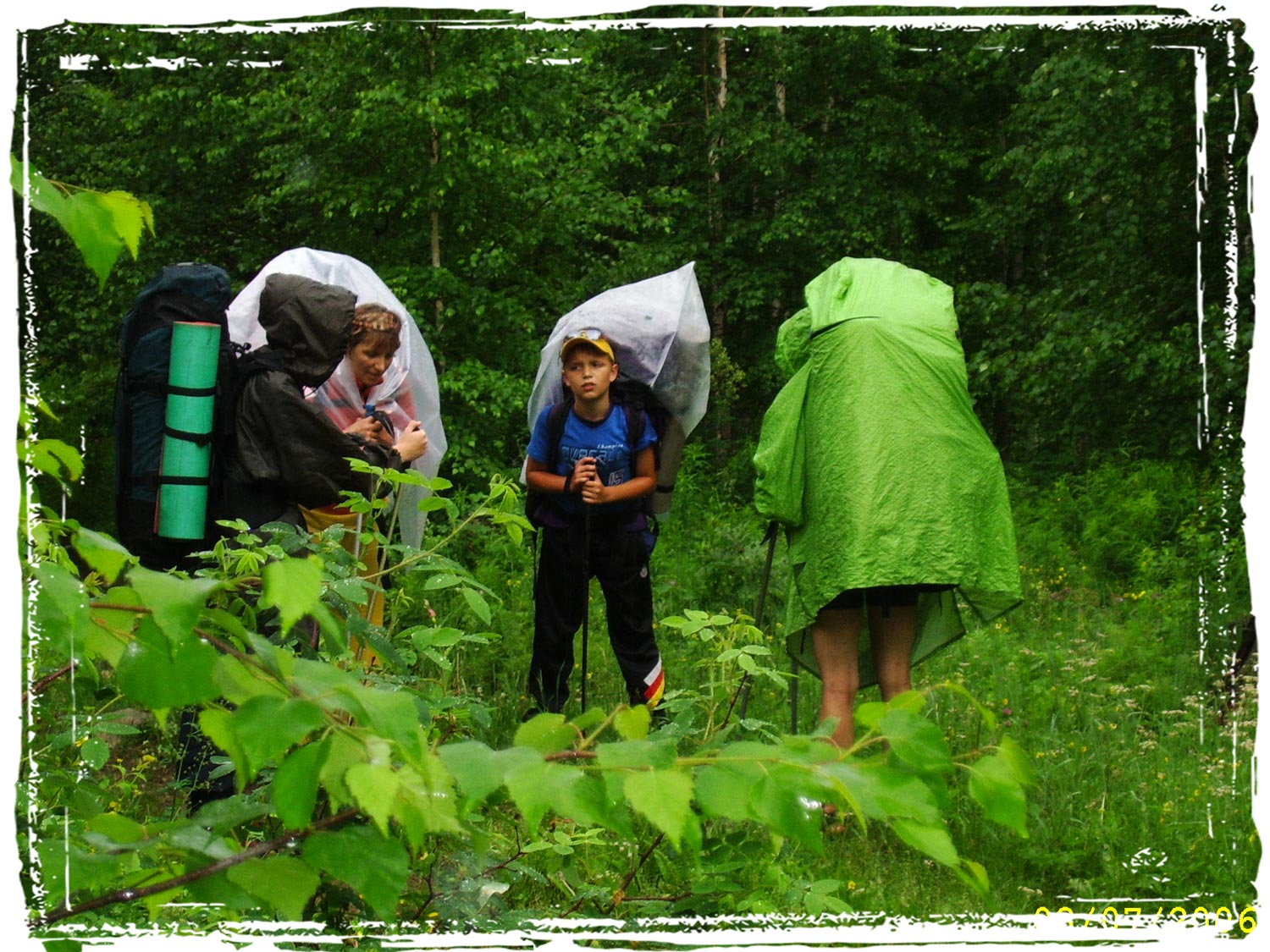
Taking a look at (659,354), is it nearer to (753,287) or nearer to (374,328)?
(374,328)


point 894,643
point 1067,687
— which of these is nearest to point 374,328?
point 894,643

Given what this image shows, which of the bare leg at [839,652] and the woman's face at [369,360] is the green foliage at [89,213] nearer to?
the bare leg at [839,652]

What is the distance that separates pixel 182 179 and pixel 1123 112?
261 inches

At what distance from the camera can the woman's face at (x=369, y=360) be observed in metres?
4.37

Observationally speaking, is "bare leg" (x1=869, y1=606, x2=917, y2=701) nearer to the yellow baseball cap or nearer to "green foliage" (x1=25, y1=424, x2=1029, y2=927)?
the yellow baseball cap

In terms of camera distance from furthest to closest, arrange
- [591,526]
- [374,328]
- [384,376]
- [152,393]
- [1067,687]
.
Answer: [1067,687], [591,526], [384,376], [374,328], [152,393]

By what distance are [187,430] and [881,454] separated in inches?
85.7

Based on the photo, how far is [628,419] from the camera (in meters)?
4.78

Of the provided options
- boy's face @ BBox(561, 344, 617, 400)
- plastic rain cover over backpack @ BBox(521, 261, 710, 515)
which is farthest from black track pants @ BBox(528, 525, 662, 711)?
boy's face @ BBox(561, 344, 617, 400)

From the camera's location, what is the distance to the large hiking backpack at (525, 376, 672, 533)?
4.77 m

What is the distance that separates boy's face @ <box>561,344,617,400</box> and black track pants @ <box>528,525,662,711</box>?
58 cm

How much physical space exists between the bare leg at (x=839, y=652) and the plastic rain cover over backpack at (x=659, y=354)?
113 cm

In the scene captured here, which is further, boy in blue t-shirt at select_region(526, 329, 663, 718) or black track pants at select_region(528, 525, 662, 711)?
black track pants at select_region(528, 525, 662, 711)

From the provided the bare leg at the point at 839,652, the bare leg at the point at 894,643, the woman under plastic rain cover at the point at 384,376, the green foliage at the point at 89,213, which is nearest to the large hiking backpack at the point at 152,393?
the woman under plastic rain cover at the point at 384,376
